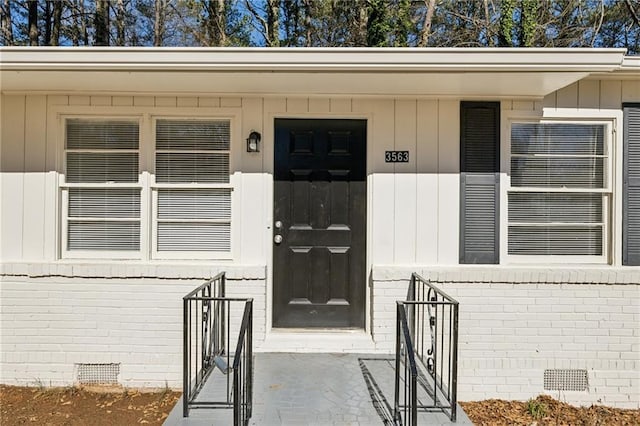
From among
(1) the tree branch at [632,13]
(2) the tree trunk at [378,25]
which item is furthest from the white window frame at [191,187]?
(1) the tree branch at [632,13]

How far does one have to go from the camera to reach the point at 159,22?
9586 millimetres

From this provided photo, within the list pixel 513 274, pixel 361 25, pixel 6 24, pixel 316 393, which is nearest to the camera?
pixel 316 393

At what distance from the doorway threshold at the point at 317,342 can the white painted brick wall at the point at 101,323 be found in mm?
145

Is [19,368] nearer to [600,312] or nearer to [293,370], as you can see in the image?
[293,370]

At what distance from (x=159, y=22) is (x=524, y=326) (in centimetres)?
998

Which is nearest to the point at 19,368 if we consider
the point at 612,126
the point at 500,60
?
the point at 500,60

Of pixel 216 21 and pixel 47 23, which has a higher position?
pixel 216 21

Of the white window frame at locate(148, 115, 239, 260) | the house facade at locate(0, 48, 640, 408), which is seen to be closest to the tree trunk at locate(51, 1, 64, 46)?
the house facade at locate(0, 48, 640, 408)

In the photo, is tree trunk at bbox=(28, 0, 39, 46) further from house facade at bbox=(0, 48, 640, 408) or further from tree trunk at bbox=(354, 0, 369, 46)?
tree trunk at bbox=(354, 0, 369, 46)

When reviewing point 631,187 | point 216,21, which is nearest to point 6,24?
point 216,21

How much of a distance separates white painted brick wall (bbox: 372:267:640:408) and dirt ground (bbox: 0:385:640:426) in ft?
0.35

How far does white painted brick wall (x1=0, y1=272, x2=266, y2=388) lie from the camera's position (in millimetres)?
3623

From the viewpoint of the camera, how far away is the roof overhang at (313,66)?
2.88 meters

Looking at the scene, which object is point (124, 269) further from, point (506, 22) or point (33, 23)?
point (33, 23)
